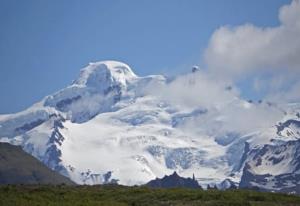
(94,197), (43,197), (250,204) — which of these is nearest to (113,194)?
(94,197)

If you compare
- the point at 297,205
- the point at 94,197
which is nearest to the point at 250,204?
the point at 297,205

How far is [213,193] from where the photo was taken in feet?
233

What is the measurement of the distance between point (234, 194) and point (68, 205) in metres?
17.1

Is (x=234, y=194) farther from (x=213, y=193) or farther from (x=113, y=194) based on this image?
(x=113, y=194)

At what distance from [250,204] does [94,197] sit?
15.0 metres

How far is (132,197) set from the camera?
227 ft

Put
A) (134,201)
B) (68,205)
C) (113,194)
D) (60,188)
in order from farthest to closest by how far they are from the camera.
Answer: (60,188) < (113,194) < (134,201) < (68,205)

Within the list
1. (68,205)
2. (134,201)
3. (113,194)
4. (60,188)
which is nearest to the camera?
(68,205)

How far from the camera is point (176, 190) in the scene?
73875 millimetres

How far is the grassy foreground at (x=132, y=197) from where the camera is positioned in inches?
2527

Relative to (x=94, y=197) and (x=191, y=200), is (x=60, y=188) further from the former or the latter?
(x=191, y=200)

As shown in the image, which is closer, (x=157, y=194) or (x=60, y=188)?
(x=157, y=194)

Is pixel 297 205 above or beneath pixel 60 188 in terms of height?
beneath

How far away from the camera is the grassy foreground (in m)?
64.2
